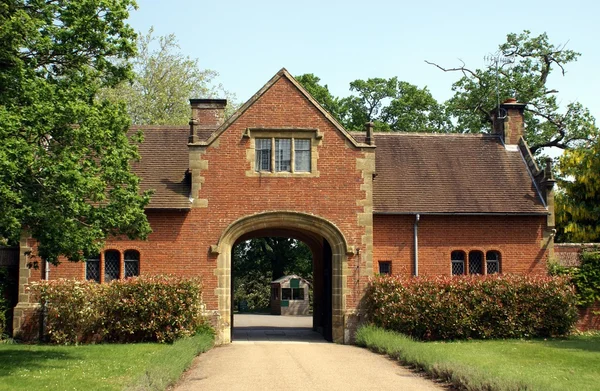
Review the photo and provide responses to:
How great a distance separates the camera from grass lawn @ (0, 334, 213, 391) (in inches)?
535

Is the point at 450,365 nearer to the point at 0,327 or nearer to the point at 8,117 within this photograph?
the point at 8,117

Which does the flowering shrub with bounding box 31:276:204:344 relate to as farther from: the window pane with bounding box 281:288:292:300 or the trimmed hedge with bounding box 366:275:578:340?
the window pane with bounding box 281:288:292:300

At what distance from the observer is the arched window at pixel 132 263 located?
2366 centimetres

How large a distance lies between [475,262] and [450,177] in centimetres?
330

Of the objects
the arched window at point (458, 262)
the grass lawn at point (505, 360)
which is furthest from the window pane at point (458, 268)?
the grass lawn at point (505, 360)

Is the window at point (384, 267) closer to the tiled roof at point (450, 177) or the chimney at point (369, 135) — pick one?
the tiled roof at point (450, 177)

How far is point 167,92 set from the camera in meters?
45.8

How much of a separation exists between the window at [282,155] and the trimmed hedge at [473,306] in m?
4.48

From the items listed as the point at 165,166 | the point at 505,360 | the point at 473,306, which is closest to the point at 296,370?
the point at 505,360

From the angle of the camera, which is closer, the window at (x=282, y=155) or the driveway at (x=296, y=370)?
the driveway at (x=296, y=370)

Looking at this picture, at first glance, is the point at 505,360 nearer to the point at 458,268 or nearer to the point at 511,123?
the point at 458,268

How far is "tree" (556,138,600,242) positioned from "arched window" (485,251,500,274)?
6.79 m

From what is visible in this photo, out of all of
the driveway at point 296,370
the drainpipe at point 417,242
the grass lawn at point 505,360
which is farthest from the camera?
the drainpipe at point 417,242

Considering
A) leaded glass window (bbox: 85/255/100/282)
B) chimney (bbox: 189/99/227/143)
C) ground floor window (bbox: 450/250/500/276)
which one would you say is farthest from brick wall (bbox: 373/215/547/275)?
leaded glass window (bbox: 85/255/100/282)
